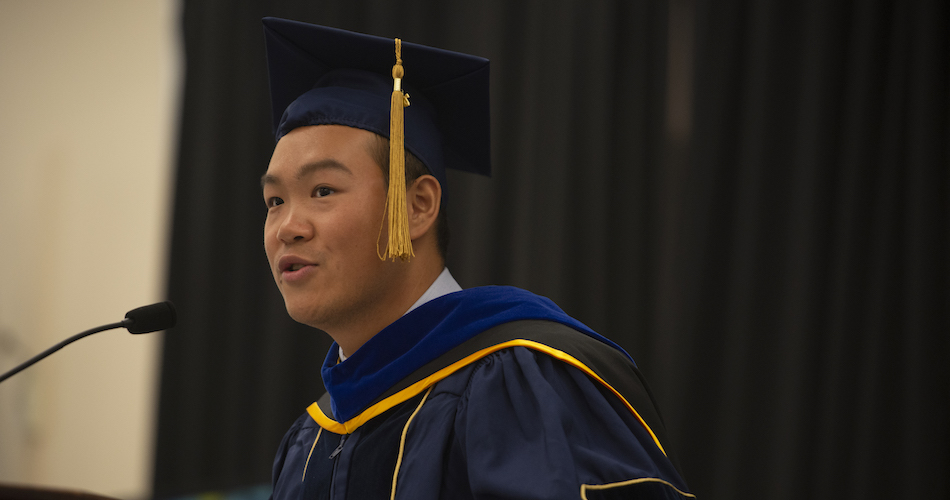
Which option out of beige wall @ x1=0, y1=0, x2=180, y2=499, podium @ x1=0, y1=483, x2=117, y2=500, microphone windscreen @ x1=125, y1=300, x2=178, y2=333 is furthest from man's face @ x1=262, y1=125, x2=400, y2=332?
beige wall @ x1=0, y1=0, x2=180, y2=499

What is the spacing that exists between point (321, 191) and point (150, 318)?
34cm

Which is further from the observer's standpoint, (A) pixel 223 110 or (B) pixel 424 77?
(A) pixel 223 110

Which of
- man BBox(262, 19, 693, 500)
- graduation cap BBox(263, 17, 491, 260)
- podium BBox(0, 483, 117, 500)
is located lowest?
podium BBox(0, 483, 117, 500)

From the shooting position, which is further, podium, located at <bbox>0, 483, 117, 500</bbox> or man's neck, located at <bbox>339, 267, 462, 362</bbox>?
man's neck, located at <bbox>339, 267, 462, 362</bbox>

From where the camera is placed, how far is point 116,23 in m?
2.87

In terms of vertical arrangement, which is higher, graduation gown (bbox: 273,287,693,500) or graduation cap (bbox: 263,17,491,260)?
graduation cap (bbox: 263,17,491,260)

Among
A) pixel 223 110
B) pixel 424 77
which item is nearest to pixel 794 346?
pixel 424 77

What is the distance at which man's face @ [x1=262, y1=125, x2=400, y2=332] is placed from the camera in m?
1.12

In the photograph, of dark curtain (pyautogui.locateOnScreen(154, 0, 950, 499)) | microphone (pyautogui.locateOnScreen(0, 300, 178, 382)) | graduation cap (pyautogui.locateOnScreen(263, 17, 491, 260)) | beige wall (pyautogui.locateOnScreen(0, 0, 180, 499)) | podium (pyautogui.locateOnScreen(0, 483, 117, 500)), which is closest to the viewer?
podium (pyautogui.locateOnScreen(0, 483, 117, 500))

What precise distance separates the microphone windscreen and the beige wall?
1.85 m

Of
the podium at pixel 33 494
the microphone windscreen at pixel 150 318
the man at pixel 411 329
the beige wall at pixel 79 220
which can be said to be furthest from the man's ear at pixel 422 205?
the beige wall at pixel 79 220

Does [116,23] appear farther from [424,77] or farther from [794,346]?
[794,346]

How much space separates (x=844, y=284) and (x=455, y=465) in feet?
6.89

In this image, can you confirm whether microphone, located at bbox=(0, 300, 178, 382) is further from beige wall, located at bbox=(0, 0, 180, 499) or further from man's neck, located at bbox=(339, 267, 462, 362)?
beige wall, located at bbox=(0, 0, 180, 499)
